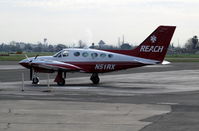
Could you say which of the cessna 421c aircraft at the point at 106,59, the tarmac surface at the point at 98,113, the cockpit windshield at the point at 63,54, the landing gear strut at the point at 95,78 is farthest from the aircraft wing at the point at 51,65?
the tarmac surface at the point at 98,113

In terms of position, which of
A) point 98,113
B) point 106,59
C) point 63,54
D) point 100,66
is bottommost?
point 98,113

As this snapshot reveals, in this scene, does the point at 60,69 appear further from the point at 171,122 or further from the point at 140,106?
the point at 171,122

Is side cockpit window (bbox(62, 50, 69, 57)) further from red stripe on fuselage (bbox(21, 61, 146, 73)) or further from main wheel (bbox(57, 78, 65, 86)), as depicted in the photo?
main wheel (bbox(57, 78, 65, 86))

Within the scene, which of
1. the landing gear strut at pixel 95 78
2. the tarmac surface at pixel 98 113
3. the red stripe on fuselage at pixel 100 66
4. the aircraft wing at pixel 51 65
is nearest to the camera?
the tarmac surface at pixel 98 113

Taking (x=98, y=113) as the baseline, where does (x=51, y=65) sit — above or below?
above

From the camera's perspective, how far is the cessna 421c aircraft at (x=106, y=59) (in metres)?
30.0

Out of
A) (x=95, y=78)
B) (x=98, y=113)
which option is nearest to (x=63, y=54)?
(x=95, y=78)

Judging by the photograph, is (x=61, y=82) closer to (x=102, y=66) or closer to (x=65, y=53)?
(x=65, y=53)

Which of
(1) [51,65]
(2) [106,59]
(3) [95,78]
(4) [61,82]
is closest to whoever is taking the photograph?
(1) [51,65]

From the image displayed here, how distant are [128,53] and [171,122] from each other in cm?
1656

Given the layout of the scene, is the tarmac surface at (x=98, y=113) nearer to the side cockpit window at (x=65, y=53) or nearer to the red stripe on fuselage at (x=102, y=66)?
the red stripe on fuselage at (x=102, y=66)

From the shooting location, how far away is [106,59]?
1198 inches

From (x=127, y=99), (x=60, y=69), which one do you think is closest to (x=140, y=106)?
(x=127, y=99)

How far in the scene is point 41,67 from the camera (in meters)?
29.9
